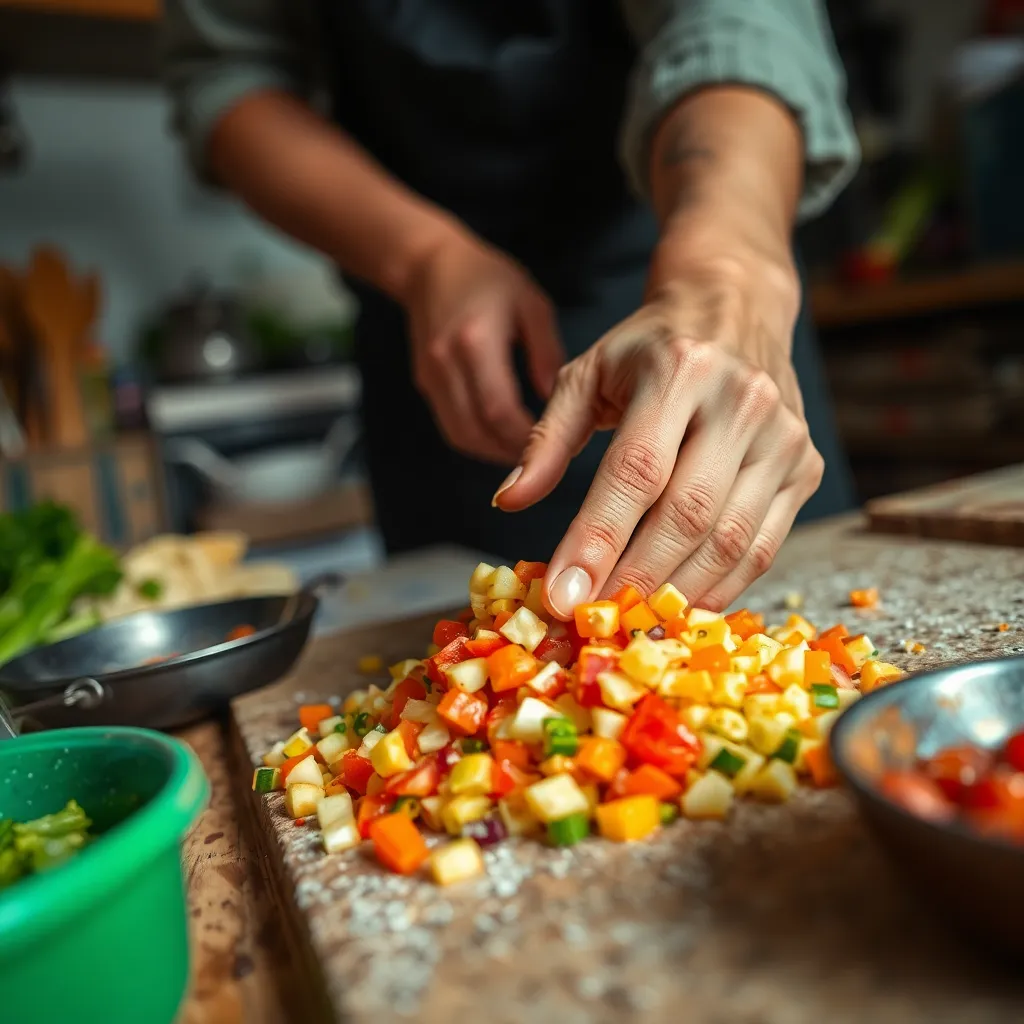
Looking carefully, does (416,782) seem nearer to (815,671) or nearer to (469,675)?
(469,675)

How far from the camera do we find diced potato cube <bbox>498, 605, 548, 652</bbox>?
28.1 inches

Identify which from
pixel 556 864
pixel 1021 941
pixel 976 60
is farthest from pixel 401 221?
pixel 976 60

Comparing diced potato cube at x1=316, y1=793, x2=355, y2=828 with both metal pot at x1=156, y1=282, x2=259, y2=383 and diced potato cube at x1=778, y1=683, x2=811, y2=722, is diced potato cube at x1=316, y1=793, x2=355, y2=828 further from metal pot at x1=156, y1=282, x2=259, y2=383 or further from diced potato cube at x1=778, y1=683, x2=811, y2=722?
metal pot at x1=156, y1=282, x2=259, y2=383

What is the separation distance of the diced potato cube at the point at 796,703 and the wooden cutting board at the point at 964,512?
600 mm

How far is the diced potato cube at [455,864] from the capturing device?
1.84ft

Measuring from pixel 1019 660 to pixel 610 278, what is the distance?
105cm

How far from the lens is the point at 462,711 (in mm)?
664

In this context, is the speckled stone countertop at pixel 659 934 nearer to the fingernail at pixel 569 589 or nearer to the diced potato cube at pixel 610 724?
the diced potato cube at pixel 610 724

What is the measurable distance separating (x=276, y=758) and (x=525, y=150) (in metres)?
1.06

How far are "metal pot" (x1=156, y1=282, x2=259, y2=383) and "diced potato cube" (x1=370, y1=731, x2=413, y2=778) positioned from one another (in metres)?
2.65

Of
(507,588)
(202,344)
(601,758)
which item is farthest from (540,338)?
(202,344)

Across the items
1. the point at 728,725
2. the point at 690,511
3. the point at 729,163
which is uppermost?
the point at 729,163

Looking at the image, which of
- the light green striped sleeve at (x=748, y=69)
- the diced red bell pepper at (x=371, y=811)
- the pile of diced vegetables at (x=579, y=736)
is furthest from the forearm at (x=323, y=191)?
the diced red bell pepper at (x=371, y=811)

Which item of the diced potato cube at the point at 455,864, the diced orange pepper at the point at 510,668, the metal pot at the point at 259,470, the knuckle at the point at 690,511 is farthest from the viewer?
the metal pot at the point at 259,470
